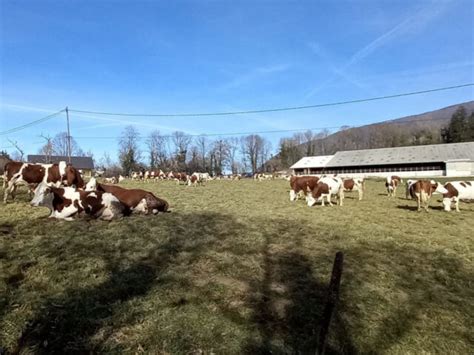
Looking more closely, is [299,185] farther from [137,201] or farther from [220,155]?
[220,155]

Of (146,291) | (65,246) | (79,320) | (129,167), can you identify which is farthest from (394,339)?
(129,167)

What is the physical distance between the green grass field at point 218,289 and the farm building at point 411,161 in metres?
69.8

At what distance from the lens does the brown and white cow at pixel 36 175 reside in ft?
48.2

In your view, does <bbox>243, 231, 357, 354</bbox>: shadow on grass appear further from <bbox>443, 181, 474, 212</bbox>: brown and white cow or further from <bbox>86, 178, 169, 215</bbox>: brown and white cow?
<bbox>443, 181, 474, 212</bbox>: brown and white cow

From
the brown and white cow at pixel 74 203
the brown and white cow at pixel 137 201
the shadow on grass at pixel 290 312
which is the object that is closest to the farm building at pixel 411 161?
the brown and white cow at pixel 137 201

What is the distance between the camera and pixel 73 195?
436 inches

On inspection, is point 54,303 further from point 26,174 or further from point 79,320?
point 26,174

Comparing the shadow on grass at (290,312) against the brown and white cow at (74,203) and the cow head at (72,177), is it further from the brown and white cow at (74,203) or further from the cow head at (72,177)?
the cow head at (72,177)

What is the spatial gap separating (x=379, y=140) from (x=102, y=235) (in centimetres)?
13561

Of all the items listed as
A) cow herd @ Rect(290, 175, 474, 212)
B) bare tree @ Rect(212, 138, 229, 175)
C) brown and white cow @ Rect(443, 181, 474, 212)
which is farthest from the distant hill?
cow herd @ Rect(290, 175, 474, 212)

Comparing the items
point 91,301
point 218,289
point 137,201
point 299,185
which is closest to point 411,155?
point 299,185

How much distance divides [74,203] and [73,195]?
0.27 metres

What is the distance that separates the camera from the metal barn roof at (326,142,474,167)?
74.4 meters

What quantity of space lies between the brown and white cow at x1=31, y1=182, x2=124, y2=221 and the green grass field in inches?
16.8
